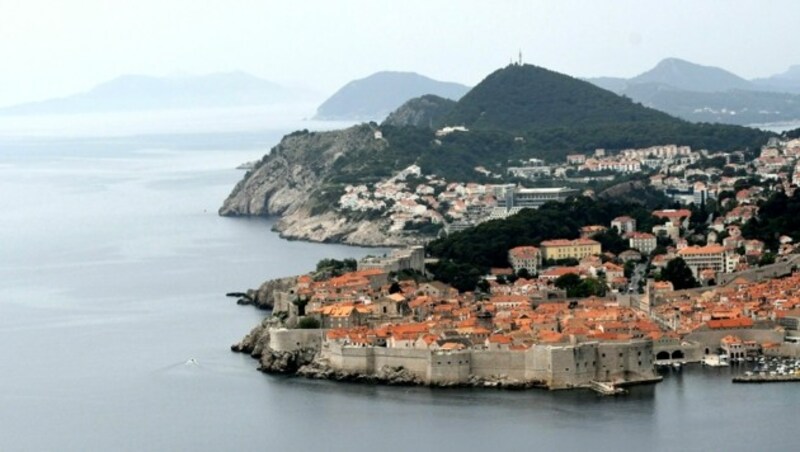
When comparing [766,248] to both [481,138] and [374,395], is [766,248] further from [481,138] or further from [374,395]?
[481,138]

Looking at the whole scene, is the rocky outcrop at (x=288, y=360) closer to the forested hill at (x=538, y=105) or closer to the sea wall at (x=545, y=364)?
the sea wall at (x=545, y=364)

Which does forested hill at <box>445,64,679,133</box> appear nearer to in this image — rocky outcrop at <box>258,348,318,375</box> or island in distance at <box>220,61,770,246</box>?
island in distance at <box>220,61,770,246</box>

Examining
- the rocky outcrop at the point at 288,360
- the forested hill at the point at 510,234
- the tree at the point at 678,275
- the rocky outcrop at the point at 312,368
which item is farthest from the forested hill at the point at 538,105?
the rocky outcrop at the point at 288,360

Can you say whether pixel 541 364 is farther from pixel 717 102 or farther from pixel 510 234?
pixel 717 102

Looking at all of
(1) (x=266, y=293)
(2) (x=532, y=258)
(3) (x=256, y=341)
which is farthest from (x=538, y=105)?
(3) (x=256, y=341)

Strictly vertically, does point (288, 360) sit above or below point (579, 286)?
below

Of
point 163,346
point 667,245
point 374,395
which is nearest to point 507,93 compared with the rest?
point 667,245
